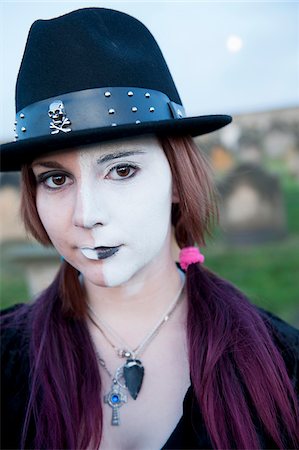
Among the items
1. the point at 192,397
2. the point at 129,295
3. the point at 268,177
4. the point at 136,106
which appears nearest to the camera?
the point at 136,106

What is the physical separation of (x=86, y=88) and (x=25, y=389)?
0.83 m

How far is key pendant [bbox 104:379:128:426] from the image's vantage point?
44.8 inches

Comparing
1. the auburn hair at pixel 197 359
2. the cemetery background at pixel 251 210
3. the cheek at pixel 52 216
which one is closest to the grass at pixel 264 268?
the cemetery background at pixel 251 210

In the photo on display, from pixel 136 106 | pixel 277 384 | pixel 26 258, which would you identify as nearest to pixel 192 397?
pixel 277 384

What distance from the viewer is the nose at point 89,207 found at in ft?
3.27

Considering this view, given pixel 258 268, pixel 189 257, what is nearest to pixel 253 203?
pixel 258 268

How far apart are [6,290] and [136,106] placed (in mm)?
3194

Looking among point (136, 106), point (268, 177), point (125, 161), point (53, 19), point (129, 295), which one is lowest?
point (129, 295)

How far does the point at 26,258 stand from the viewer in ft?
9.88

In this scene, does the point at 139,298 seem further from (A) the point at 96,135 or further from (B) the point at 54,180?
(A) the point at 96,135

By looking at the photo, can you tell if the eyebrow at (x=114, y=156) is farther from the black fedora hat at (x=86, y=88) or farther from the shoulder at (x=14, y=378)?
the shoulder at (x=14, y=378)

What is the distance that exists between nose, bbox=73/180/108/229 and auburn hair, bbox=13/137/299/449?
246 millimetres

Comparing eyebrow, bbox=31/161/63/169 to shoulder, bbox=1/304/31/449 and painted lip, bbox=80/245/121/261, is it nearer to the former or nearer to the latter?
painted lip, bbox=80/245/121/261

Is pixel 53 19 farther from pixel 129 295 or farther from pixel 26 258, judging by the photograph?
pixel 26 258
